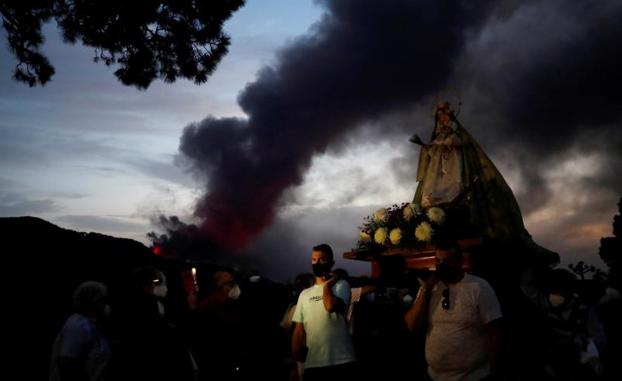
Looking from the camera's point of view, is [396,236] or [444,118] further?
[444,118]

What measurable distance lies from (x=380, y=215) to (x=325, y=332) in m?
4.56

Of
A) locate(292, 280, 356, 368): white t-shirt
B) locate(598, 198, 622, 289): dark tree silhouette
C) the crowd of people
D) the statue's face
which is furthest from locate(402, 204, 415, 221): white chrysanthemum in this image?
locate(598, 198, 622, 289): dark tree silhouette

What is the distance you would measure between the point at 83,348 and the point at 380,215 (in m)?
5.88

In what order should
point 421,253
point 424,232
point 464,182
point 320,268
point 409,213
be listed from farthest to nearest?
point 464,182 → point 409,213 → point 421,253 → point 424,232 → point 320,268

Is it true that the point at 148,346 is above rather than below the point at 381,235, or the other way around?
below

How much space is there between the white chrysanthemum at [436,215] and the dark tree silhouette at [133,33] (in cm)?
429

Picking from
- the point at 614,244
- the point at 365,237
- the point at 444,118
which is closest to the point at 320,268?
the point at 365,237

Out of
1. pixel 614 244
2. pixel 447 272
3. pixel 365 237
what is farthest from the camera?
pixel 614 244

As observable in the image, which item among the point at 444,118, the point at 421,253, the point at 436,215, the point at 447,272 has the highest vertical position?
the point at 444,118

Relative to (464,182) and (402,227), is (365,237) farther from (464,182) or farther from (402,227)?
(464,182)

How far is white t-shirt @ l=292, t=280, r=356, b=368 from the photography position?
5508mm

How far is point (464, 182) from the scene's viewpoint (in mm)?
10453

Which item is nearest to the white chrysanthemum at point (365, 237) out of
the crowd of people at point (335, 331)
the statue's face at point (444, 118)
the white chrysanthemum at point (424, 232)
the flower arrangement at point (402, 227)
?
the flower arrangement at point (402, 227)

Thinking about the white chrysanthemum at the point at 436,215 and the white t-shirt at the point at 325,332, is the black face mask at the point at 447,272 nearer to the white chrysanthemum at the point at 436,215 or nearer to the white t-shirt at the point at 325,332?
the white t-shirt at the point at 325,332
